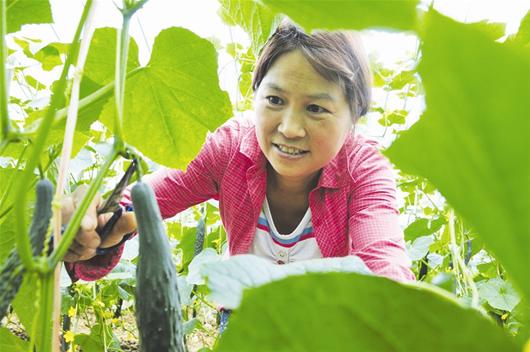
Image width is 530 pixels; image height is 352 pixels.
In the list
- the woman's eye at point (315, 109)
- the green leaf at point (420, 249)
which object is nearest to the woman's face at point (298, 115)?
the woman's eye at point (315, 109)

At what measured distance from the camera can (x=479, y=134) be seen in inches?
6.3

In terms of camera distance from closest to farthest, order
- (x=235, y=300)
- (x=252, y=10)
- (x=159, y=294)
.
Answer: (x=235, y=300) < (x=159, y=294) < (x=252, y=10)

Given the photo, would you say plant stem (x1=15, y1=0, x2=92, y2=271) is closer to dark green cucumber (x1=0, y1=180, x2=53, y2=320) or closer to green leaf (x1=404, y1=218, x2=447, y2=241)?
dark green cucumber (x1=0, y1=180, x2=53, y2=320)

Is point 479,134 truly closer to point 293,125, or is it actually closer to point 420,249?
point 293,125

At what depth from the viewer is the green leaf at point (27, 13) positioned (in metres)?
0.70

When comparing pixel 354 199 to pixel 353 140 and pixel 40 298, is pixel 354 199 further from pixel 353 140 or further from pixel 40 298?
pixel 40 298

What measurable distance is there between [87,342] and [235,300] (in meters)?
1.67

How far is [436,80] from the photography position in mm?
158

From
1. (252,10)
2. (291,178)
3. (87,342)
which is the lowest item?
(87,342)

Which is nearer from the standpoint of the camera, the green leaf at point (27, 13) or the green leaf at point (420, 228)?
the green leaf at point (27, 13)

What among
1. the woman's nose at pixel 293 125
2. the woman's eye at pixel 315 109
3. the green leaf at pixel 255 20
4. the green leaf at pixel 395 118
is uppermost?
the green leaf at pixel 255 20

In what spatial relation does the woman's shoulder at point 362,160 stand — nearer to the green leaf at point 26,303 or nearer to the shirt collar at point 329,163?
the shirt collar at point 329,163

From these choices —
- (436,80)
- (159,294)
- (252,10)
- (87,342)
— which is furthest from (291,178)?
(436,80)

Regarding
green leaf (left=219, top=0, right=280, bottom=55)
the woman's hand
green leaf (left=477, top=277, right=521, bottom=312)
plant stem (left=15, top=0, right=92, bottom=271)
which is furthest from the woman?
plant stem (left=15, top=0, right=92, bottom=271)
